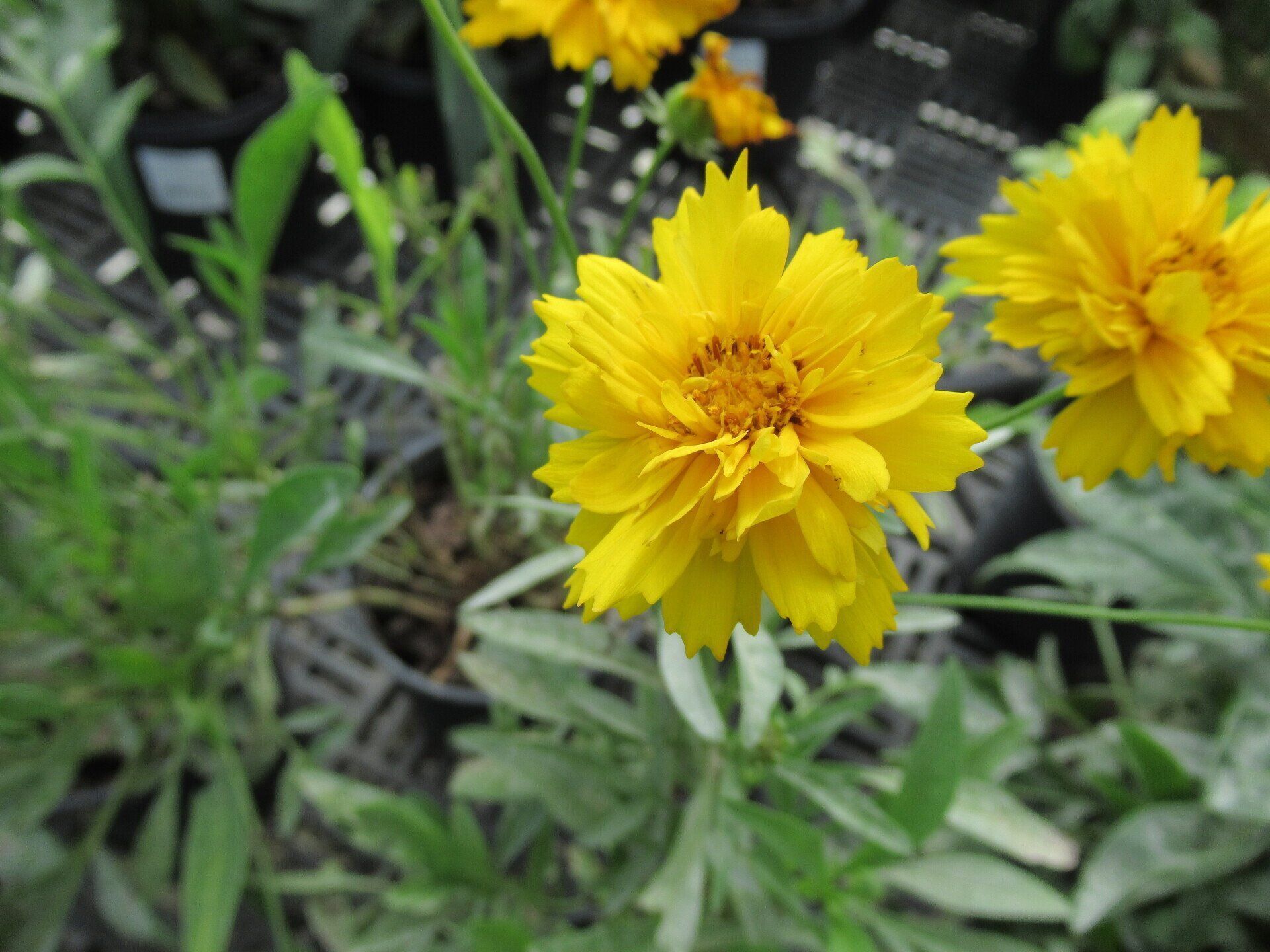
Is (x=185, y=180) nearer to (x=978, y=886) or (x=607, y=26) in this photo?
(x=607, y=26)

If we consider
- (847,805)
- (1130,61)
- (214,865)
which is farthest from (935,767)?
(1130,61)

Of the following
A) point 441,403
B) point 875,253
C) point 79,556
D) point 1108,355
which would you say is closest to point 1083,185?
point 1108,355

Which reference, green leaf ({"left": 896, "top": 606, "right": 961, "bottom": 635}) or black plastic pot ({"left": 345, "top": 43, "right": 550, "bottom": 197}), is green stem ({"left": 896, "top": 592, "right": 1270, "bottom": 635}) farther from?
black plastic pot ({"left": 345, "top": 43, "right": 550, "bottom": 197})

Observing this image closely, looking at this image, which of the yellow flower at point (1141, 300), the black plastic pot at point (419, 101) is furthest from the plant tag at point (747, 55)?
the yellow flower at point (1141, 300)

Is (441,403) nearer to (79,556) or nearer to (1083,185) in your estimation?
(79,556)

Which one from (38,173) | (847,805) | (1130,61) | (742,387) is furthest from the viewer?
(1130,61)

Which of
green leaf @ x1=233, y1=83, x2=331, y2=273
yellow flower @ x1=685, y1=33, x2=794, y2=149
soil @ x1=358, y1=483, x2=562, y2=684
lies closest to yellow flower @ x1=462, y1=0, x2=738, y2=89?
yellow flower @ x1=685, y1=33, x2=794, y2=149

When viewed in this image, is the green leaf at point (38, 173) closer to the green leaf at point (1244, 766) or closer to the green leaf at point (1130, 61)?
the green leaf at point (1244, 766)
